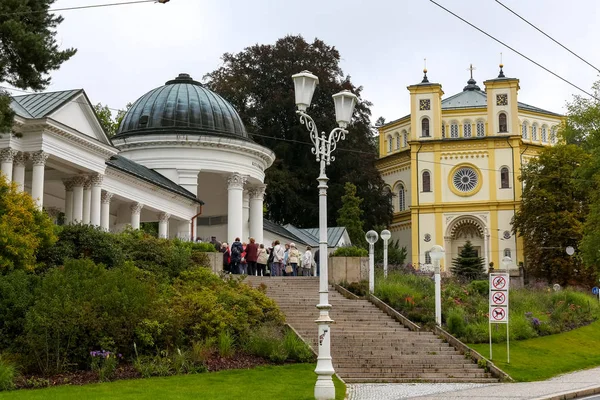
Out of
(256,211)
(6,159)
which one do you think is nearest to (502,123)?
(256,211)

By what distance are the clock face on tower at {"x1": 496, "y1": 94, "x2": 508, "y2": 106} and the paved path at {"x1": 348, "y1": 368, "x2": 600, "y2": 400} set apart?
68741mm

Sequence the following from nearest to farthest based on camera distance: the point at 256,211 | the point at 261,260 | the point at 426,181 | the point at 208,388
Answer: the point at 208,388 < the point at 261,260 < the point at 256,211 < the point at 426,181

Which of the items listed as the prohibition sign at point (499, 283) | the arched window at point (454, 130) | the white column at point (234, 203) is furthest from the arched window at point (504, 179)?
the prohibition sign at point (499, 283)

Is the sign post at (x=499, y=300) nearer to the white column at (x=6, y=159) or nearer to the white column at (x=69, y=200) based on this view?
the white column at (x=6, y=159)

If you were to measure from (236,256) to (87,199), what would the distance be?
8.50 meters

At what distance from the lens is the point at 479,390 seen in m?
23.7

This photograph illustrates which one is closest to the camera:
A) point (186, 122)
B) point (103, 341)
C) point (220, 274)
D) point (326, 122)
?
point (103, 341)

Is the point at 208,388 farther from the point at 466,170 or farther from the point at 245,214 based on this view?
the point at 466,170

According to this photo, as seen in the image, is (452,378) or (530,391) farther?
(452,378)

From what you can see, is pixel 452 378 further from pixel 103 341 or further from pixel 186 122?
pixel 186 122

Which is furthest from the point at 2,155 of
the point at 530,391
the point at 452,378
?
the point at 530,391

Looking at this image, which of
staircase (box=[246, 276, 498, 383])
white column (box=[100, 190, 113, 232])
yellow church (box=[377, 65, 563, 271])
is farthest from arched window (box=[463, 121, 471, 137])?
staircase (box=[246, 276, 498, 383])

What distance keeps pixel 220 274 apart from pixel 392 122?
68395 mm

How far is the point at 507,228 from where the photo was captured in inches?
3610
